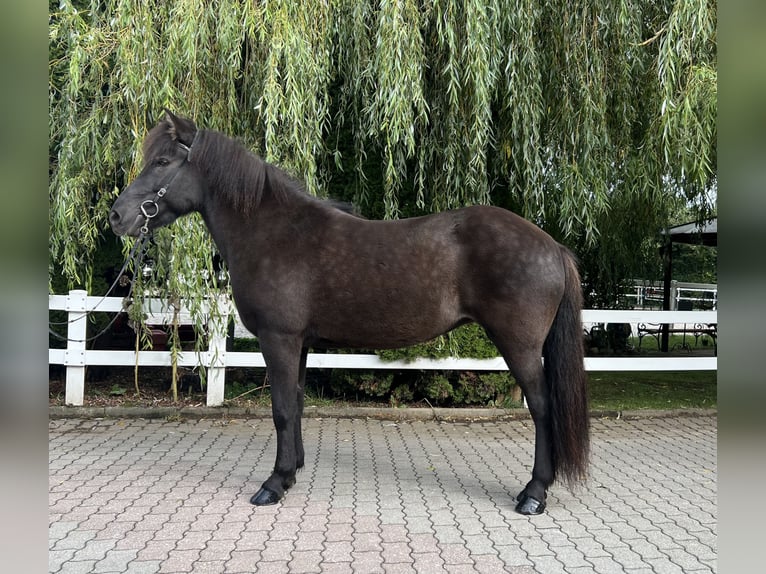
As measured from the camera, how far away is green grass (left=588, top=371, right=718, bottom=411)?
7361 millimetres

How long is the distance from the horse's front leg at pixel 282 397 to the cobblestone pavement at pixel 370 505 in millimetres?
148

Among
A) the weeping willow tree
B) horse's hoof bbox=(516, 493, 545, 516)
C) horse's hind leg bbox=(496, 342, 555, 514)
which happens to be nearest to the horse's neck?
the weeping willow tree

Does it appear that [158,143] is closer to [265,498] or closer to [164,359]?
[265,498]

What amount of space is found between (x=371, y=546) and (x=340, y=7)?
4461mm

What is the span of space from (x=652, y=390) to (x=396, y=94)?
20.6 ft

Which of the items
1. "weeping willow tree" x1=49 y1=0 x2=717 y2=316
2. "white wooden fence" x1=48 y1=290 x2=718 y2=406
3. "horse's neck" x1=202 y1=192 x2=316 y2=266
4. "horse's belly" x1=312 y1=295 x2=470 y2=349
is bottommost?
"white wooden fence" x1=48 y1=290 x2=718 y2=406

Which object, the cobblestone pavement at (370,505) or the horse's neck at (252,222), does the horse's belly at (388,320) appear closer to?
the horse's neck at (252,222)

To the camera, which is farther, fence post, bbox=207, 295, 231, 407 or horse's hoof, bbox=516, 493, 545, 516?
fence post, bbox=207, 295, 231, 407

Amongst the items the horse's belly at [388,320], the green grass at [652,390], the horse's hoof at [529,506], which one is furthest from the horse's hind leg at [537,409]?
the green grass at [652,390]

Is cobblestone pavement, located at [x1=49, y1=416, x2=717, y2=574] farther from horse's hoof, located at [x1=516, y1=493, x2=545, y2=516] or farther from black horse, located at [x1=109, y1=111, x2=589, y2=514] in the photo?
black horse, located at [x1=109, y1=111, x2=589, y2=514]

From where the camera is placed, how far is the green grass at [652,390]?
24.1ft

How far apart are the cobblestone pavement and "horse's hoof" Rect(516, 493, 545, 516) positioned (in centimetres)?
5
